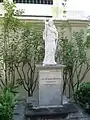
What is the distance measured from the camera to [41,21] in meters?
8.73

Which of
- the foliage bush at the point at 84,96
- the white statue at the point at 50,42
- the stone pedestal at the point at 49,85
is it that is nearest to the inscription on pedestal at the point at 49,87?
the stone pedestal at the point at 49,85

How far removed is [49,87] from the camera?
6715mm

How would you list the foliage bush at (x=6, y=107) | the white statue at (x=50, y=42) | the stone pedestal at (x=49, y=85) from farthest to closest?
the white statue at (x=50, y=42)
the stone pedestal at (x=49, y=85)
the foliage bush at (x=6, y=107)

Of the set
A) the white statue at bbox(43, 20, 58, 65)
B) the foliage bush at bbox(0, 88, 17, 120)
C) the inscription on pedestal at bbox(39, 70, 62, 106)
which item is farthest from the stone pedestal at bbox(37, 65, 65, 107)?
the foliage bush at bbox(0, 88, 17, 120)

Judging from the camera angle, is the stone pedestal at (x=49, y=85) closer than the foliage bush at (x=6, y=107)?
No

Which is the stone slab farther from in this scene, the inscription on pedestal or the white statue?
the white statue

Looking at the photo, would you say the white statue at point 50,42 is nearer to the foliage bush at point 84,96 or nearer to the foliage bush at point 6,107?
the foliage bush at point 84,96

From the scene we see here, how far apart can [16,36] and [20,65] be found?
953 mm

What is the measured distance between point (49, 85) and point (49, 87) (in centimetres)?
5

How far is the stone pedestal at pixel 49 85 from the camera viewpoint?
6.68 metres

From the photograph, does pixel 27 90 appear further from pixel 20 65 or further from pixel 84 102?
pixel 84 102

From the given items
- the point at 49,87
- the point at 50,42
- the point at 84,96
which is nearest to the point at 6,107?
the point at 49,87

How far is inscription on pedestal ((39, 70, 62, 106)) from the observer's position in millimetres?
6688

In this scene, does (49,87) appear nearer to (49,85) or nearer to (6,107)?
(49,85)
